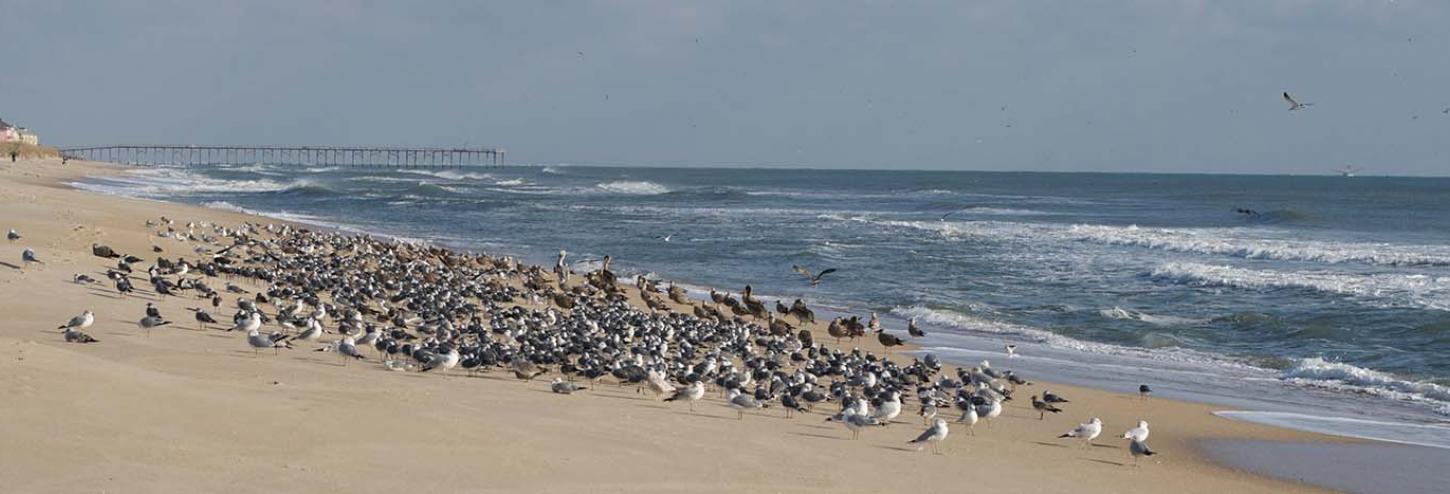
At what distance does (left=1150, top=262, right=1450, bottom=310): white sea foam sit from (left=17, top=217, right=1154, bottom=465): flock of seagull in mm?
9498

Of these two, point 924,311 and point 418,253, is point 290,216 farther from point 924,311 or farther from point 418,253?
point 924,311

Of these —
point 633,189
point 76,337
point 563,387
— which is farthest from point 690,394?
point 633,189

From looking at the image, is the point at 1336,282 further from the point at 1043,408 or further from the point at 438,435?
the point at 438,435

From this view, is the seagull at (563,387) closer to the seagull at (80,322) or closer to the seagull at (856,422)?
the seagull at (856,422)

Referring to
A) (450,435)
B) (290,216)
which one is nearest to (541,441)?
(450,435)

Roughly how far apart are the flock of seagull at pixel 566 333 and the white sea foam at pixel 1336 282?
9498 millimetres

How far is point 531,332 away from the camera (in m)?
16.9

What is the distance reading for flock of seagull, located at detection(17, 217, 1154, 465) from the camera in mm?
13523

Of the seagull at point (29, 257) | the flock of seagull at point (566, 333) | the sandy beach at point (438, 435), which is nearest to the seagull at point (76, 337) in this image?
the flock of seagull at point (566, 333)

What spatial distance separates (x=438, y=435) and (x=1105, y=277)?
2287 cm

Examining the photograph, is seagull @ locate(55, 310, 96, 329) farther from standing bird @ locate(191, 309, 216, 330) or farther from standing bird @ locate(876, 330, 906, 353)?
standing bird @ locate(876, 330, 906, 353)

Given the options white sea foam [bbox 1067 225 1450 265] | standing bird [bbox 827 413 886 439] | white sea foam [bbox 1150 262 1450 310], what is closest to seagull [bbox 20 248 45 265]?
standing bird [bbox 827 413 886 439]

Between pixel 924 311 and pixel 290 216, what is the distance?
33.3 meters

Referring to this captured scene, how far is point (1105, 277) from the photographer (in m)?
30.1
